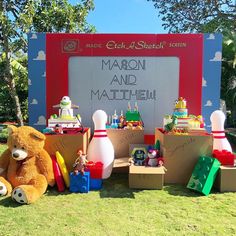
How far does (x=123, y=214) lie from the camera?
112 inches

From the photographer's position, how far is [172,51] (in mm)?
4797

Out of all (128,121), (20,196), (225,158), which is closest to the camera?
(20,196)

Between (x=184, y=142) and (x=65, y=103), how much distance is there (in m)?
1.76

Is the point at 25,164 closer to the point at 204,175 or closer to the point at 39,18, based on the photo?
the point at 204,175

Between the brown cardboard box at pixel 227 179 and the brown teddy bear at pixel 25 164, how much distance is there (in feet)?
6.37

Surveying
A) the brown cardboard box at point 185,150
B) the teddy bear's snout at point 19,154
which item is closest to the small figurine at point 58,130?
the teddy bear's snout at point 19,154

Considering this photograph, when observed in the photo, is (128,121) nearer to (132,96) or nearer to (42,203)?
(132,96)

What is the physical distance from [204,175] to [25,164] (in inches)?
80.5

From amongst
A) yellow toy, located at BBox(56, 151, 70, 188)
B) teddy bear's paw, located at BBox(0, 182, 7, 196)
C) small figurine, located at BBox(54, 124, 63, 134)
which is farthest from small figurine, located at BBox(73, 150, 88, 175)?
teddy bear's paw, located at BBox(0, 182, 7, 196)

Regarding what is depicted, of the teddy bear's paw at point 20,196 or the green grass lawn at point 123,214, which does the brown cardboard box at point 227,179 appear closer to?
the green grass lawn at point 123,214

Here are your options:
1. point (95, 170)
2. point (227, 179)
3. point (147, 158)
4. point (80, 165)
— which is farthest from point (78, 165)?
point (227, 179)

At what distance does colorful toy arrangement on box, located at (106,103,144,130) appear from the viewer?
4602 millimetres

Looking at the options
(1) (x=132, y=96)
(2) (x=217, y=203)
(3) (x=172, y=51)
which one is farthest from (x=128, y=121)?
(2) (x=217, y=203)

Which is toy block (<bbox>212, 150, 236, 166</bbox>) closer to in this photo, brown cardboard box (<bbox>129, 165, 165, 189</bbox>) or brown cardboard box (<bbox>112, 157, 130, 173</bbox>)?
brown cardboard box (<bbox>129, 165, 165, 189</bbox>)
